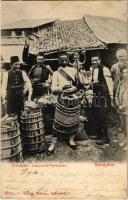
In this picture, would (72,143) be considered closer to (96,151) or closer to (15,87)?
(96,151)

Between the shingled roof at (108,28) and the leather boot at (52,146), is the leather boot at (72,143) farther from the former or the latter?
the shingled roof at (108,28)

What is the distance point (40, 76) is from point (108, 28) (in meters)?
0.23

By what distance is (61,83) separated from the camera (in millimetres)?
1394

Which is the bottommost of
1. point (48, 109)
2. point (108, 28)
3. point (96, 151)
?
point (96, 151)

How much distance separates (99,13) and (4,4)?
27 cm

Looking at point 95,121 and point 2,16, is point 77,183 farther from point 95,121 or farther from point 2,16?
point 2,16

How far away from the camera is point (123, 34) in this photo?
1.36 meters

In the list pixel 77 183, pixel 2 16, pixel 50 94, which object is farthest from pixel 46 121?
pixel 2 16

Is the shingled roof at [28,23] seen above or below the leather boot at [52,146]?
above

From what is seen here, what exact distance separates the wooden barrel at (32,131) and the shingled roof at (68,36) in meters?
0.19

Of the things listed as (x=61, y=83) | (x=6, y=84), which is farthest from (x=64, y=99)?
(x=6, y=84)

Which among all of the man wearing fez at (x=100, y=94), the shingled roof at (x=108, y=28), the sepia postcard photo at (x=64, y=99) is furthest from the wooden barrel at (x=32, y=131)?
the shingled roof at (x=108, y=28)

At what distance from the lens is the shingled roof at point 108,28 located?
1355mm

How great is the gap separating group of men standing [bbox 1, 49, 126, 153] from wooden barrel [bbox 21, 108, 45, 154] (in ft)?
0.08
